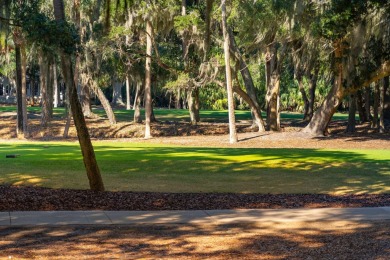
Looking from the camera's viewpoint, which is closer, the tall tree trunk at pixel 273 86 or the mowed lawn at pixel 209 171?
the mowed lawn at pixel 209 171

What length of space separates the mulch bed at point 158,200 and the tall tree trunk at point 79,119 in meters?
0.38

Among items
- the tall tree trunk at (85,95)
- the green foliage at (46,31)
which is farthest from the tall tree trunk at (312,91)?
the green foliage at (46,31)

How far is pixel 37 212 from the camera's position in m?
13.4

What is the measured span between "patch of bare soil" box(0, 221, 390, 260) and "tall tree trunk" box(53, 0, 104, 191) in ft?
11.7

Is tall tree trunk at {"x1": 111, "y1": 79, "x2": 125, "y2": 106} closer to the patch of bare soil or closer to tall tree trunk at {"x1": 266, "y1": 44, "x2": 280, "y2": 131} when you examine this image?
tall tree trunk at {"x1": 266, "y1": 44, "x2": 280, "y2": 131}

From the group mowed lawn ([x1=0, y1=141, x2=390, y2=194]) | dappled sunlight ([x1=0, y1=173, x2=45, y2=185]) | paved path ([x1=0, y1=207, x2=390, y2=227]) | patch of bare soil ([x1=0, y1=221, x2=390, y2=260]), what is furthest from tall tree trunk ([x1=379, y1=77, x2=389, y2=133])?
patch of bare soil ([x1=0, y1=221, x2=390, y2=260])

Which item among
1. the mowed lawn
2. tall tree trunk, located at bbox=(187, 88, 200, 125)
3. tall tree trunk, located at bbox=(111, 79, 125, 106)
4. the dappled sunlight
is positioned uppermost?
tall tree trunk, located at bbox=(111, 79, 125, 106)

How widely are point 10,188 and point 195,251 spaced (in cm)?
757

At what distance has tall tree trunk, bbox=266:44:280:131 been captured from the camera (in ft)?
134

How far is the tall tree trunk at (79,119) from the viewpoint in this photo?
1458cm

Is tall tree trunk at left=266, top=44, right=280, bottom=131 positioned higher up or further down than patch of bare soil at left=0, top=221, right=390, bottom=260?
higher up

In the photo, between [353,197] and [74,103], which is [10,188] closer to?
[74,103]

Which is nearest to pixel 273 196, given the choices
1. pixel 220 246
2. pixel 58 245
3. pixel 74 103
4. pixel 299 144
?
pixel 74 103

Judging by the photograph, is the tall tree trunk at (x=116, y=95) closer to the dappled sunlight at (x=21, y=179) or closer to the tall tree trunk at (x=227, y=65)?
the tall tree trunk at (x=227, y=65)
